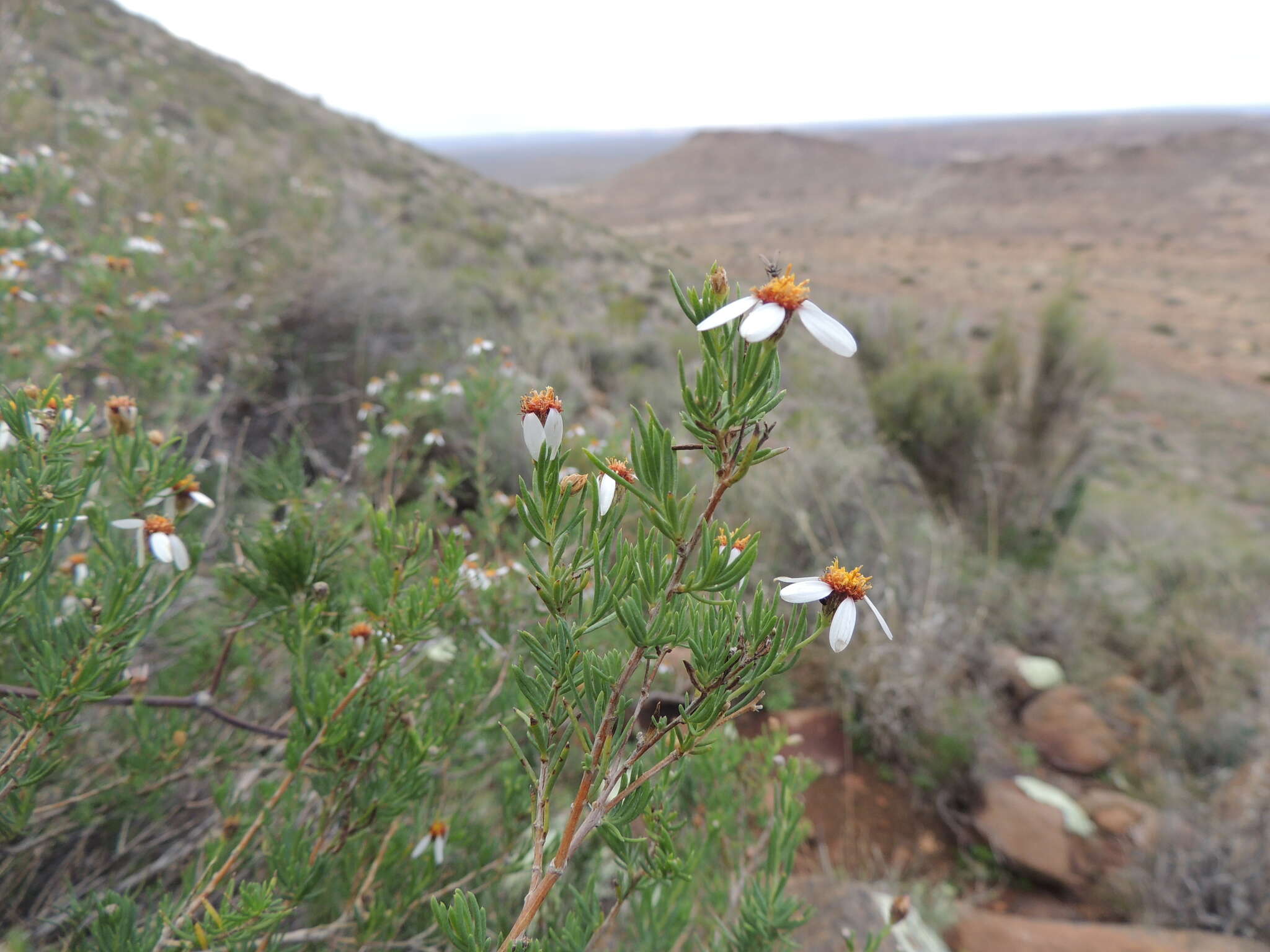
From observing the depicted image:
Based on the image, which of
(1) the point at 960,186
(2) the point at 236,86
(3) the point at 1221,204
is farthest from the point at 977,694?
(1) the point at 960,186

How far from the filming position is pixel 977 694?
12.5 ft

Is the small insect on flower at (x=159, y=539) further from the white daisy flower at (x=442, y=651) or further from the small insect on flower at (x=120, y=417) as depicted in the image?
the white daisy flower at (x=442, y=651)

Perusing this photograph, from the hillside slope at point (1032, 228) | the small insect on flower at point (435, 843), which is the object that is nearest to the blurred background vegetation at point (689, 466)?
the small insect on flower at point (435, 843)

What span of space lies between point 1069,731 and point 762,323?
14.0 feet

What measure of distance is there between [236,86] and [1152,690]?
18560 millimetres

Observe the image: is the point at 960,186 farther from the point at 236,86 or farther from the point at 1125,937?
the point at 1125,937

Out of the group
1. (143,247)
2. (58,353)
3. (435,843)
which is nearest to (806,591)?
(435,843)

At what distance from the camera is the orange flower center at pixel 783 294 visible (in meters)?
0.64

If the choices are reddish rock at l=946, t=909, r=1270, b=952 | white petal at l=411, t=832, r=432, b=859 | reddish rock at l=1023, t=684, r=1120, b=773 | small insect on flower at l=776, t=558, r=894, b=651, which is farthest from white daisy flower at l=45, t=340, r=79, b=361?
reddish rock at l=1023, t=684, r=1120, b=773

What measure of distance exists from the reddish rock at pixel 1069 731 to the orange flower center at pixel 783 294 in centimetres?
411

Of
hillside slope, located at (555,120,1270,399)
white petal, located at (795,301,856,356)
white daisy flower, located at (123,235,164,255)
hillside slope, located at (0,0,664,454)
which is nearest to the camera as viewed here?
white petal, located at (795,301,856,356)

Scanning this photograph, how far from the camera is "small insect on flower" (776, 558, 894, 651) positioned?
2.36ft

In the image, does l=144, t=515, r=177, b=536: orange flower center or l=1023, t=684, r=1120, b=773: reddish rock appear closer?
l=144, t=515, r=177, b=536: orange flower center

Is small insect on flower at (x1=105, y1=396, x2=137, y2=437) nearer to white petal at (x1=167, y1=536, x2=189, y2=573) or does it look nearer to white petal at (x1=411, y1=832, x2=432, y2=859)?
white petal at (x1=167, y1=536, x2=189, y2=573)
